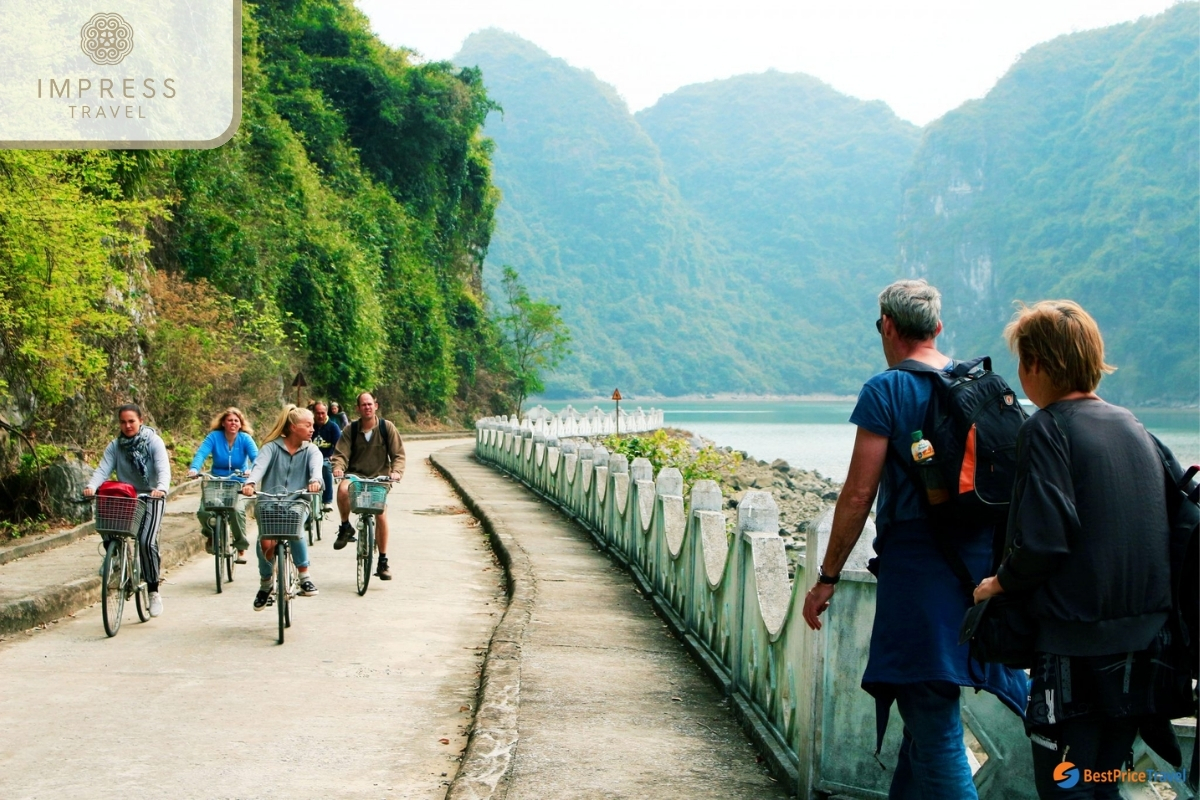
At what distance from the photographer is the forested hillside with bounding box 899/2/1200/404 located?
111 metres

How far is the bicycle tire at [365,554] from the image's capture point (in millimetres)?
10797

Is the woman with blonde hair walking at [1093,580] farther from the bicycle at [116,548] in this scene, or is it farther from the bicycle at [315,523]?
the bicycle at [315,523]

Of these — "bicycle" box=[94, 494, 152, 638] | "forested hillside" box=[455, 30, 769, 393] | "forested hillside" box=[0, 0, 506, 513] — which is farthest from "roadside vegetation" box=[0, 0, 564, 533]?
"forested hillside" box=[455, 30, 769, 393]

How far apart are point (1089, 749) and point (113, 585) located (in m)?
7.59

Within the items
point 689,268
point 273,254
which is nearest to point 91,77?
point 273,254

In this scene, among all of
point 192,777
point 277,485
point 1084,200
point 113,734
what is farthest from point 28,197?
point 1084,200

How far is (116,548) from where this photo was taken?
8.87m

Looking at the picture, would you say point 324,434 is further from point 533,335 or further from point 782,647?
point 533,335

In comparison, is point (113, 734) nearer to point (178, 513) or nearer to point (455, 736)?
point (455, 736)

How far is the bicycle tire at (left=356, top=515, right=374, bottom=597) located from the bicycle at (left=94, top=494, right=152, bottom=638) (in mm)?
2222

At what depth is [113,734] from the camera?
594 centimetres

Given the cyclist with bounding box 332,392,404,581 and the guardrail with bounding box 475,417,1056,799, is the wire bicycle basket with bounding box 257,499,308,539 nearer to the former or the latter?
the cyclist with bounding box 332,392,404,581

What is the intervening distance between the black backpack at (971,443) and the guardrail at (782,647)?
73 cm

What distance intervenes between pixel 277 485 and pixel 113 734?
147 inches
